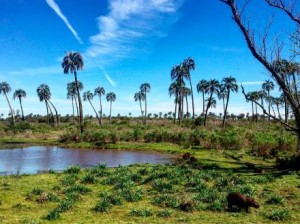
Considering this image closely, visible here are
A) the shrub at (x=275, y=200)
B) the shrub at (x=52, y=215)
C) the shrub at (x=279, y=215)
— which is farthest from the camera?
the shrub at (x=275, y=200)

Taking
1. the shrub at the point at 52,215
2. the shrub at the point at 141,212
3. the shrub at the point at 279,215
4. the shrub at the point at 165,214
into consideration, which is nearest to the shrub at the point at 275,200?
the shrub at the point at 279,215

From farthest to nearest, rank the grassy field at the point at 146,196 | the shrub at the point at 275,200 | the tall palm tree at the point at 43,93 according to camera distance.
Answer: the tall palm tree at the point at 43,93
the shrub at the point at 275,200
the grassy field at the point at 146,196

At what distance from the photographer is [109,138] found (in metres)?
46.8

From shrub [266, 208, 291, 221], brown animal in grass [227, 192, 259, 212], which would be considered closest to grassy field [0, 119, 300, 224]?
shrub [266, 208, 291, 221]

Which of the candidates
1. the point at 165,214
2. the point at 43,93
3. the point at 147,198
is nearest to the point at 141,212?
the point at 165,214

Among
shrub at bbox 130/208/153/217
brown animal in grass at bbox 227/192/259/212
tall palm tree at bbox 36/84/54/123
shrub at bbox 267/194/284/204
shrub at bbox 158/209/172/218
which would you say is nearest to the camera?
shrub at bbox 158/209/172/218

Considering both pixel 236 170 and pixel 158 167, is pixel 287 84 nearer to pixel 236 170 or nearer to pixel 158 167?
pixel 236 170

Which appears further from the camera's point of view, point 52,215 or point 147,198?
point 147,198

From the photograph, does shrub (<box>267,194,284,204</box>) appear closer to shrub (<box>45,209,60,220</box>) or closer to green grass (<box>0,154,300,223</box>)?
green grass (<box>0,154,300,223</box>)

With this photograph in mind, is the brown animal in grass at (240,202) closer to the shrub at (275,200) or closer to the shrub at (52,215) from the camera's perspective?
the shrub at (275,200)

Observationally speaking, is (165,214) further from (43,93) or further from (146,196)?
(43,93)

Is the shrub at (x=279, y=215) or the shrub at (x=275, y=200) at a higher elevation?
the shrub at (x=275, y=200)

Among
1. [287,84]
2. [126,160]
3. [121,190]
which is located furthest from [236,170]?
[126,160]

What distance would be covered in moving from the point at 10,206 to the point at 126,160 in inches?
732
